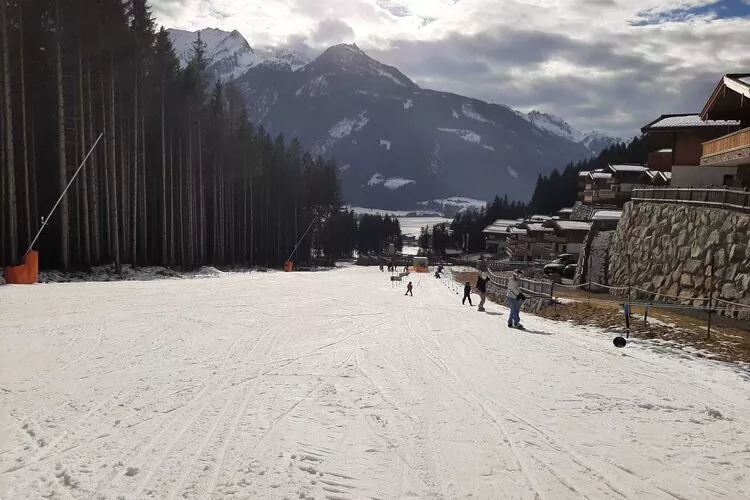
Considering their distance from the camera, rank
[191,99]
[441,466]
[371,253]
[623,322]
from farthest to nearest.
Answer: [371,253] < [191,99] < [623,322] < [441,466]

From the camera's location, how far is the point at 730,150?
2242 centimetres

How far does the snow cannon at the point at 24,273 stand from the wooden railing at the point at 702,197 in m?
28.4

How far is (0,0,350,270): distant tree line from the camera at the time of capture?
24094 mm

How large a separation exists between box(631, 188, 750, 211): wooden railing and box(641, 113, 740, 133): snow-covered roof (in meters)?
8.99

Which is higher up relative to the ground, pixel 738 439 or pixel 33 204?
pixel 33 204

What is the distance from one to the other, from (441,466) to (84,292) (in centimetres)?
1649

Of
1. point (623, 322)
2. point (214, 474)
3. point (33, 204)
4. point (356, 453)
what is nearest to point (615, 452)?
point (356, 453)

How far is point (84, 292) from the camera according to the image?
16.8m

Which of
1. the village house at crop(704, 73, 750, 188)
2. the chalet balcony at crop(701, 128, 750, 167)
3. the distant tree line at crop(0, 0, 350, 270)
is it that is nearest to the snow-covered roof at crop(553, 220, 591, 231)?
the village house at crop(704, 73, 750, 188)

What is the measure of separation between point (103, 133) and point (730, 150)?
34.4 metres

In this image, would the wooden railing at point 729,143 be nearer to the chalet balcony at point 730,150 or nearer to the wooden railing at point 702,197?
the chalet balcony at point 730,150

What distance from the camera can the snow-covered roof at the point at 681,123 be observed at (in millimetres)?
31066

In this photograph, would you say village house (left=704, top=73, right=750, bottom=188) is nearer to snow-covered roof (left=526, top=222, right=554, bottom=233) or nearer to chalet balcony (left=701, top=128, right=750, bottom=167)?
chalet balcony (left=701, top=128, right=750, bottom=167)

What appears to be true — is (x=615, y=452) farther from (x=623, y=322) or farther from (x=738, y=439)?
(x=623, y=322)
